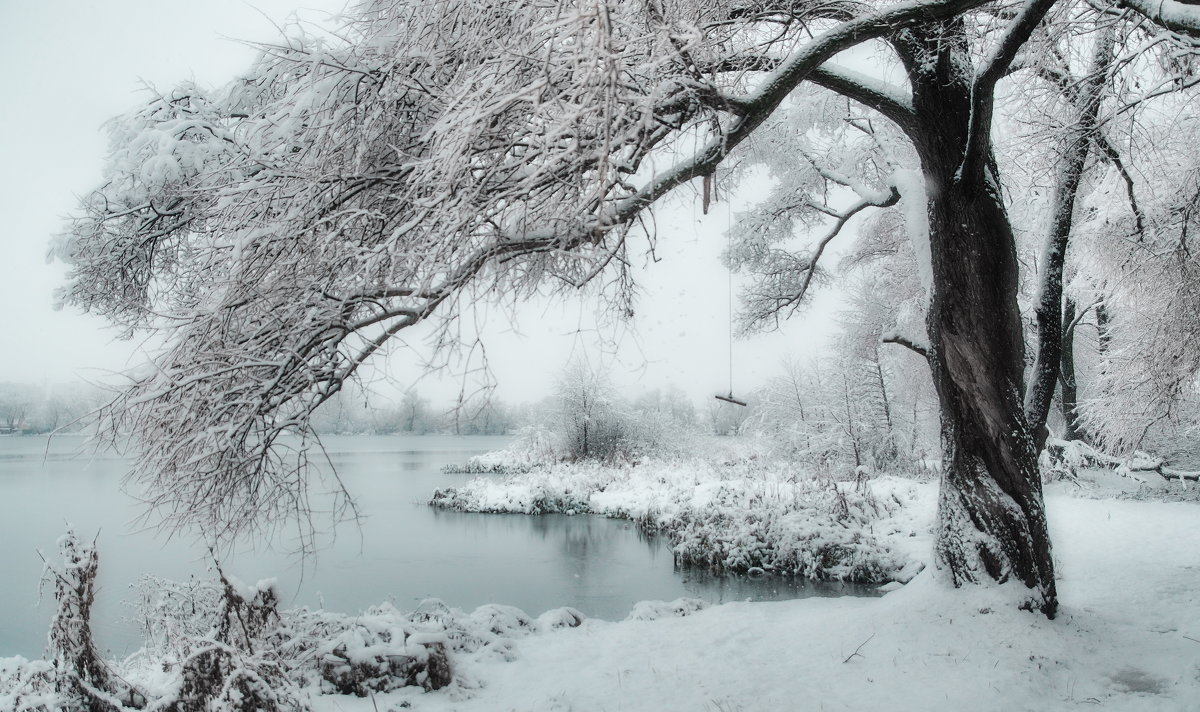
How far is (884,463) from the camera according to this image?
20.7m

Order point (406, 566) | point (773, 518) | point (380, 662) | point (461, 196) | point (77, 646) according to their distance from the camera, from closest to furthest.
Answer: point (461, 196)
point (77, 646)
point (380, 662)
point (773, 518)
point (406, 566)

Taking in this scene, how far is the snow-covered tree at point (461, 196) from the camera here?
329 centimetres

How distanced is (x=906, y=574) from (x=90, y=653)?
Answer: 915 cm

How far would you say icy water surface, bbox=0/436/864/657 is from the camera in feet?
32.2

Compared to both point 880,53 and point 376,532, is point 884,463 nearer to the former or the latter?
point 376,532

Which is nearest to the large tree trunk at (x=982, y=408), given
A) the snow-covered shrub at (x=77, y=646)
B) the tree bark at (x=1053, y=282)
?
the tree bark at (x=1053, y=282)

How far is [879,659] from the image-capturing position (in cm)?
491

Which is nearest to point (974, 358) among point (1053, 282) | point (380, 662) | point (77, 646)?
point (1053, 282)

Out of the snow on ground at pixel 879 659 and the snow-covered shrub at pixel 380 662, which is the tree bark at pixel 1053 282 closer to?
the snow on ground at pixel 879 659

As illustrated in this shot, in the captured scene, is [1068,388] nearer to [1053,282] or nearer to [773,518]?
[773,518]

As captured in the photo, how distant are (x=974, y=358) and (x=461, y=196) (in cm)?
452

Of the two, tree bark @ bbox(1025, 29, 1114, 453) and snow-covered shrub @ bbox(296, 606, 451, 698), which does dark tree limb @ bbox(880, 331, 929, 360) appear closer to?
tree bark @ bbox(1025, 29, 1114, 453)

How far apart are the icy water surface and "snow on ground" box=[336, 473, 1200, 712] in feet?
7.87

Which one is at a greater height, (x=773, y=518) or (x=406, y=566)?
(x=773, y=518)
